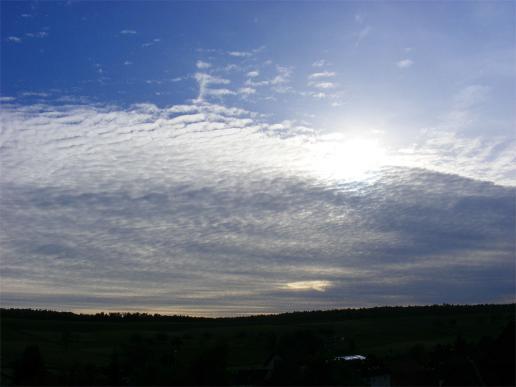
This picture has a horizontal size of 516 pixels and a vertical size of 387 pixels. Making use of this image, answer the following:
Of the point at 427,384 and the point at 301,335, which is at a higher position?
the point at 301,335

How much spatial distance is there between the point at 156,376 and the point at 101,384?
11.0 m

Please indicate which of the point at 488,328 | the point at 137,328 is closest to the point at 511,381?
the point at 488,328

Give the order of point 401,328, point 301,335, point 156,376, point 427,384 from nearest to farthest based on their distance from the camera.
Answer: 1. point 156,376
2. point 427,384
3. point 301,335
4. point 401,328

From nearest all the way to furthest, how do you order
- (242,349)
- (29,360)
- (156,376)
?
1. (156,376)
2. (29,360)
3. (242,349)

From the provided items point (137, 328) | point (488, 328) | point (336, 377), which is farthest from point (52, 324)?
point (336, 377)

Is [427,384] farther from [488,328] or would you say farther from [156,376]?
[488,328]

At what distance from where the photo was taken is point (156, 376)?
41.9 m

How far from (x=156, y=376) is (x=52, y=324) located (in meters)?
161

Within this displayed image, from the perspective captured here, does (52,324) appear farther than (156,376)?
Yes

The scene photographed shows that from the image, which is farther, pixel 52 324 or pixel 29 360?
pixel 52 324

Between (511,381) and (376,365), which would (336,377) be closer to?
(511,381)

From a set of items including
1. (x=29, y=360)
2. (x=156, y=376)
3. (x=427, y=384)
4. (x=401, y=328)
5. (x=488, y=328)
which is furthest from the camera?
(x=401, y=328)

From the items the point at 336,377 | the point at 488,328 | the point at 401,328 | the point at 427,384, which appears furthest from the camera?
the point at 401,328

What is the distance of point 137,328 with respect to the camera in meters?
194
